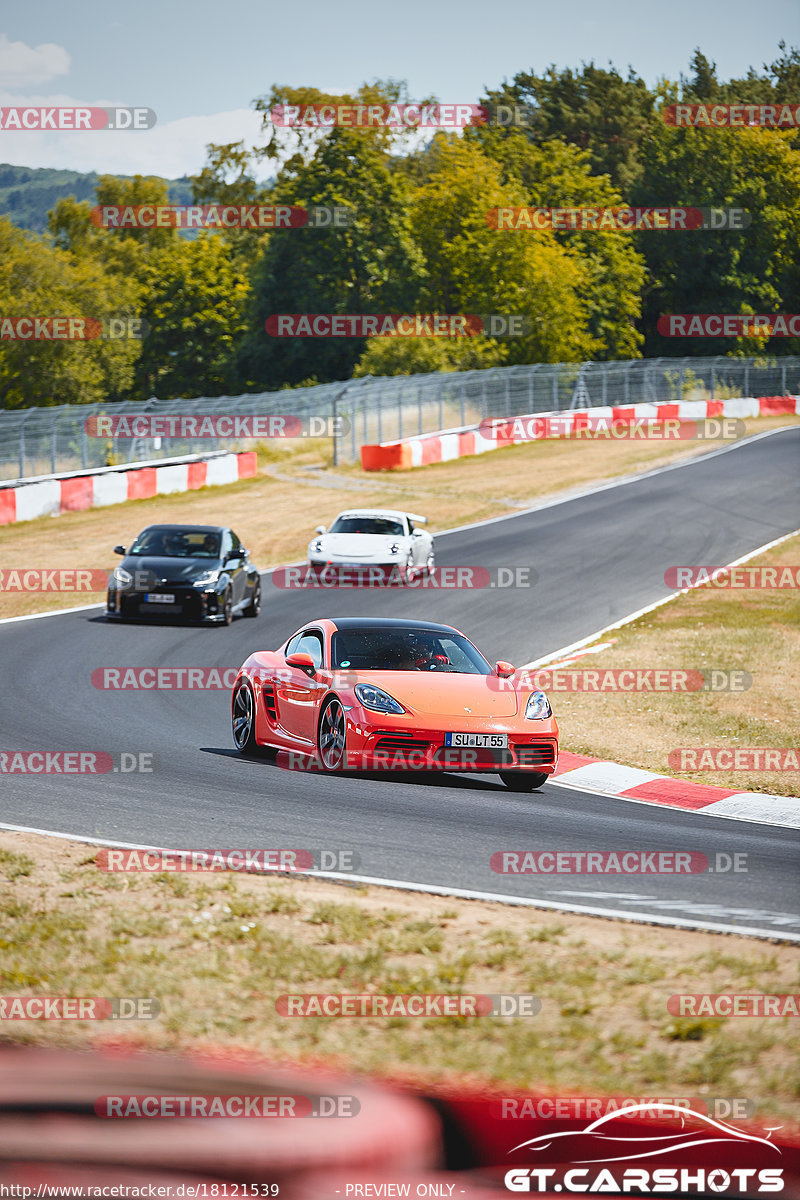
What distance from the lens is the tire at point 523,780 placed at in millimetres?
11125

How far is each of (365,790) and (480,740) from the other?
1.04 meters

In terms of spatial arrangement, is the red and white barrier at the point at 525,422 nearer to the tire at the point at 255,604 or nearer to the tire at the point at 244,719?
the tire at the point at 255,604

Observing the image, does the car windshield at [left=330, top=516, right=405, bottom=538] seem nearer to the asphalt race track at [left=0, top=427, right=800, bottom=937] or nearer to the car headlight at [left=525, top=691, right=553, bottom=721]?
the asphalt race track at [left=0, top=427, right=800, bottom=937]

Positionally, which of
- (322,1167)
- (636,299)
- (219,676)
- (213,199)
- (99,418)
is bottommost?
(219,676)

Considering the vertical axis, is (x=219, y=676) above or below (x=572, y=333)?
below

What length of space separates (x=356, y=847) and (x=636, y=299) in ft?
257

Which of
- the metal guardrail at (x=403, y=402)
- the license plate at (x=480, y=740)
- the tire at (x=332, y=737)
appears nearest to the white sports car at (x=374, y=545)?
the metal guardrail at (x=403, y=402)

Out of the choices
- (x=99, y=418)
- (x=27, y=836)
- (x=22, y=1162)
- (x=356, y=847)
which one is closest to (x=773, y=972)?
(x=356, y=847)

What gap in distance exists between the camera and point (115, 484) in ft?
117

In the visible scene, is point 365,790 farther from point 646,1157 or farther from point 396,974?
point 646,1157

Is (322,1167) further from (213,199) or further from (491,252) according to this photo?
(213,199)

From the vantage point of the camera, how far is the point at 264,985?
5773 millimetres

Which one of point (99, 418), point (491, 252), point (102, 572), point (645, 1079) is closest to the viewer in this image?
point (645, 1079)

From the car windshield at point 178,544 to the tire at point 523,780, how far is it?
11.1 m
